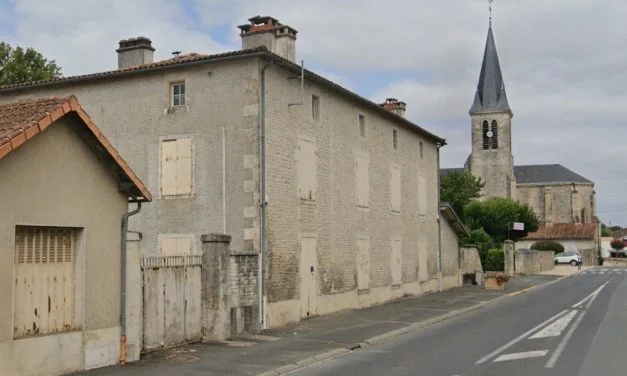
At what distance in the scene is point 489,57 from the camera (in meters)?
98.2

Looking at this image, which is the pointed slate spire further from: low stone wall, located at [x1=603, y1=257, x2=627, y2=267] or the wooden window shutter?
the wooden window shutter

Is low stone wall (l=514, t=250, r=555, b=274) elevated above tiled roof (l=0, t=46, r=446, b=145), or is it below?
below

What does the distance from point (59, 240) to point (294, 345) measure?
18.8ft

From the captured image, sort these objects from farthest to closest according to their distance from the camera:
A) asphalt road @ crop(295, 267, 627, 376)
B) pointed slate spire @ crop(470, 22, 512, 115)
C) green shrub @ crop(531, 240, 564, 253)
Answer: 1. pointed slate spire @ crop(470, 22, 512, 115)
2. green shrub @ crop(531, 240, 564, 253)
3. asphalt road @ crop(295, 267, 627, 376)

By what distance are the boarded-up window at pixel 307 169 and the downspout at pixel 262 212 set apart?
2.12 meters

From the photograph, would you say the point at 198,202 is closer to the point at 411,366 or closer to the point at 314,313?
the point at 314,313

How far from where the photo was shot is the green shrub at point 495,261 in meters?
52.5

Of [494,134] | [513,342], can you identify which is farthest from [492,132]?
[513,342]

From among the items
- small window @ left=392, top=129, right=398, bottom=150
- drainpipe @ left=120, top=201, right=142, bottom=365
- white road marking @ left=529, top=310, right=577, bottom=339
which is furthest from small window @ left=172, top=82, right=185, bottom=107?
small window @ left=392, top=129, right=398, bottom=150

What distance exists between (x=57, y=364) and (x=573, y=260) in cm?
7040

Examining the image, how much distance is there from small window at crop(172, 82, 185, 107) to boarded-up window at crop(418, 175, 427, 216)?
548 inches

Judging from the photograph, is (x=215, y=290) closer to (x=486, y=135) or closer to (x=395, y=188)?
(x=395, y=188)

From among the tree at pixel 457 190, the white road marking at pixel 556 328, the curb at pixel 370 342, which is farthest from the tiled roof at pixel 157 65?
the tree at pixel 457 190

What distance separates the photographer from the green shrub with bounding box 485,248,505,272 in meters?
52.5
